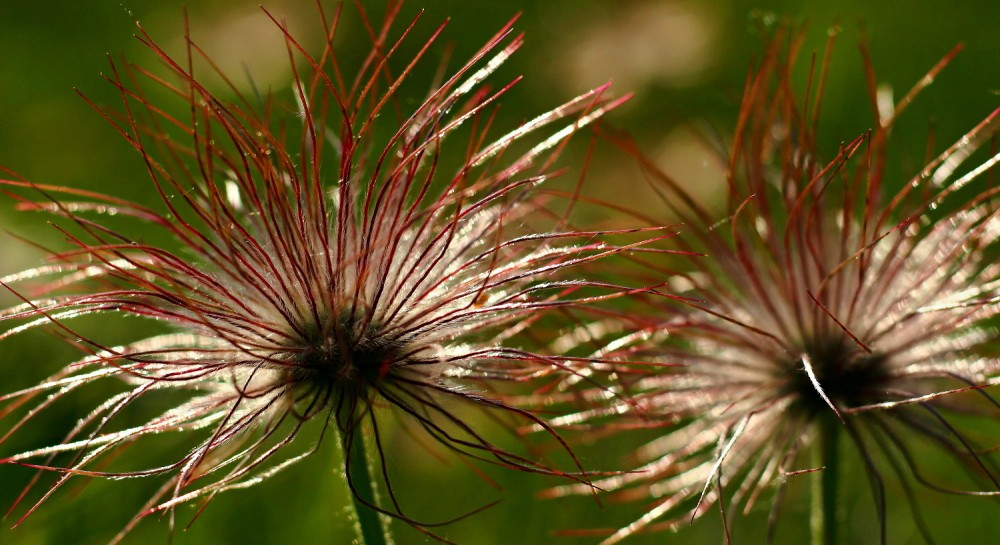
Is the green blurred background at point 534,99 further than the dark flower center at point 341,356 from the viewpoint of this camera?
Yes

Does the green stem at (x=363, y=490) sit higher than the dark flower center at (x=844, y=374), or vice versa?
the dark flower center at (x=844, y=374)

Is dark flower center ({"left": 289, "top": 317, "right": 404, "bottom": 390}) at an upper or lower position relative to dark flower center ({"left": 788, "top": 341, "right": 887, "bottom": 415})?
upper

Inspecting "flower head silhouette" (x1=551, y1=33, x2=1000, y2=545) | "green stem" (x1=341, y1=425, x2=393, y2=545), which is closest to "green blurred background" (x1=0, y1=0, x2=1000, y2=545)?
"flower head silhouette" (x1=551, y1=33, x2=1000, y2=545)

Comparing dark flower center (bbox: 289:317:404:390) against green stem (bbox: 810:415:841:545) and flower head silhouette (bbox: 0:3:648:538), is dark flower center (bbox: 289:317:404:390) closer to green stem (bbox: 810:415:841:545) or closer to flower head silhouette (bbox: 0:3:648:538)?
flower head silhouette (bbox: 0:3:648:538)

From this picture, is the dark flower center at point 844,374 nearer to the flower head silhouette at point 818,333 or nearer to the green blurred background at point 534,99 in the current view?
the flower head silhouette at point 818,333

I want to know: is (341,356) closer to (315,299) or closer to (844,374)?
(315,299)

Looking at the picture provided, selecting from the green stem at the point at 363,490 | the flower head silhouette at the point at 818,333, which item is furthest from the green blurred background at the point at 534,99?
the green stem at the point at 363,490

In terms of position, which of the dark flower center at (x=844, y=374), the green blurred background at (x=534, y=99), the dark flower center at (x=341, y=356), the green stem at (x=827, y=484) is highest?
the green blurred background at (x=534, y=99)
